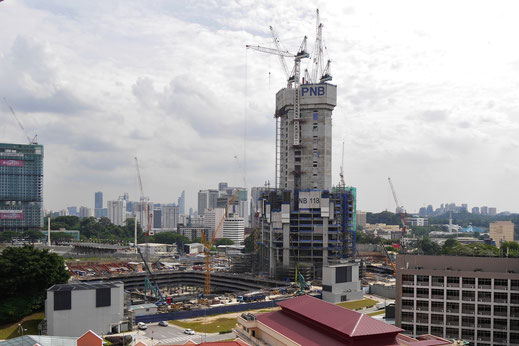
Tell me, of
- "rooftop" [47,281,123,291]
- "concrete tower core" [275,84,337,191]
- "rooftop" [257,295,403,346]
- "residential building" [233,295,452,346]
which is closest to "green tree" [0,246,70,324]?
"rooftop" [47,281,123,291]

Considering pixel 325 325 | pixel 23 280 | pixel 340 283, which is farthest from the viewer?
pixel 340 283

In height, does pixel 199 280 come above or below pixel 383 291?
below

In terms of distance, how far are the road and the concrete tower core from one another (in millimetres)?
65439

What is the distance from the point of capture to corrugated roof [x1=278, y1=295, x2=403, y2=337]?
45.1m

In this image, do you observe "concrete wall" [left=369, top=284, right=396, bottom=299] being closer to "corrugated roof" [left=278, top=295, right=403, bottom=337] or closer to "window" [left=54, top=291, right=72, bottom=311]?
"corrugated roof" [left=278, top=295, right=403, bottom=337]

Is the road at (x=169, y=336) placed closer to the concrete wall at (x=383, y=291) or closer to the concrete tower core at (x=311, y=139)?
the concrete wall at (x=383, y=291)

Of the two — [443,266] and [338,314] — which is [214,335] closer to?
[338,314]

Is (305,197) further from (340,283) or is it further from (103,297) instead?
(103,297)

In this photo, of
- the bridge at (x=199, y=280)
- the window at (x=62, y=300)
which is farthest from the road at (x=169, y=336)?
the bridge at (x=199, y=280)

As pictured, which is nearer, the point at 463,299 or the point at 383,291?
the point at 463,299

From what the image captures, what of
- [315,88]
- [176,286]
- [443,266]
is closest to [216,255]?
[176,286]

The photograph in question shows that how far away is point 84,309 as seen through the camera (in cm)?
6906

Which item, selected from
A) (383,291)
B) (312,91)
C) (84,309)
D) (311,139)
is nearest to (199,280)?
(311,139)

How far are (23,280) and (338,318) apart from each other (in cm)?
5502
